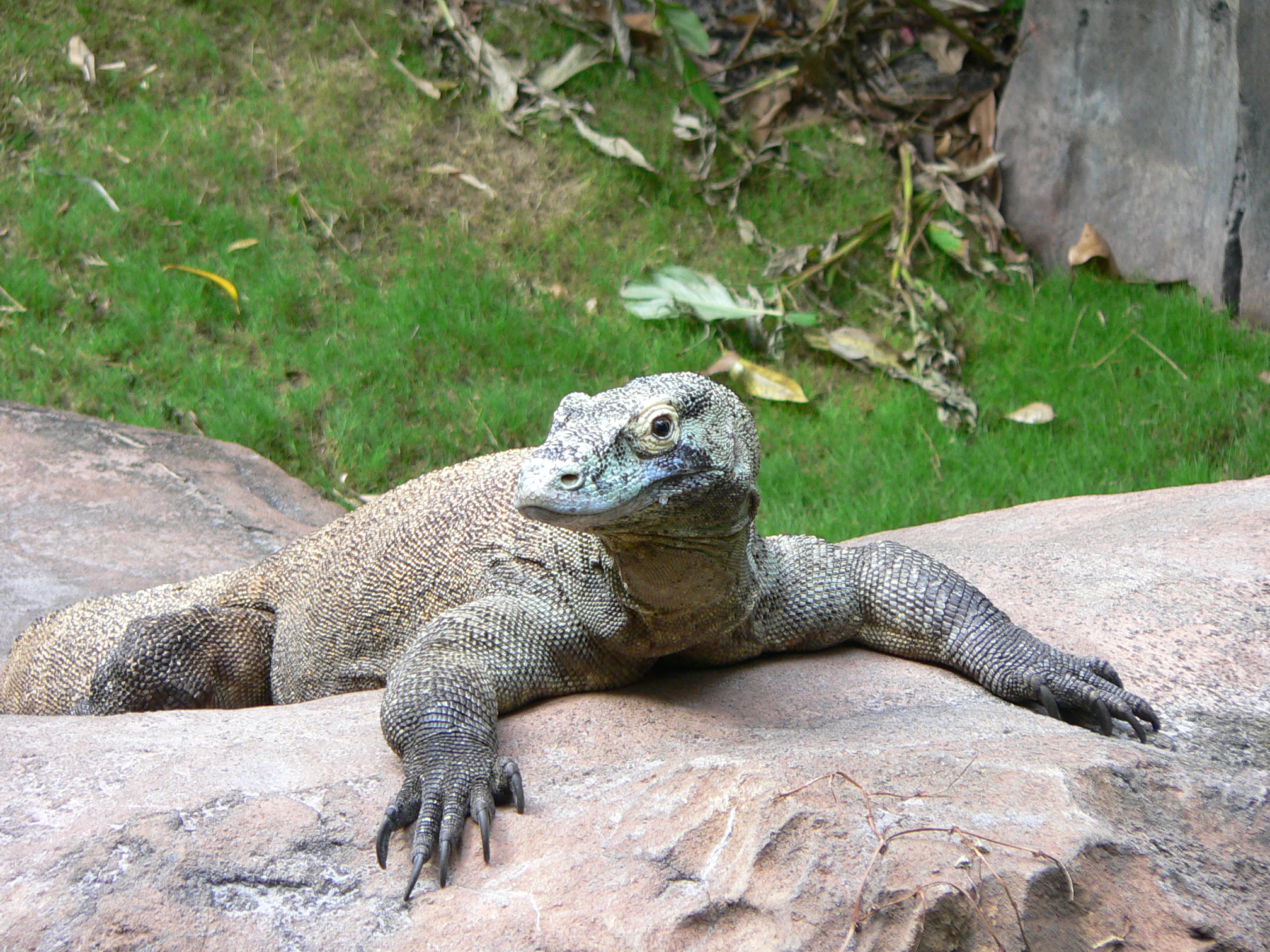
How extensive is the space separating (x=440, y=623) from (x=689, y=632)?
70 centimetres

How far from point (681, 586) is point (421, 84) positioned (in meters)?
5.66

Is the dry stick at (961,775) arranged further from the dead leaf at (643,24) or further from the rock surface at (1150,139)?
the dead leaf at (643,24)

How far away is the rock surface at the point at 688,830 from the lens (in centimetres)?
205

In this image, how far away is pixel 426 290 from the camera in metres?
6.45

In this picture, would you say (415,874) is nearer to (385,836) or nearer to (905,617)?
(385,836)

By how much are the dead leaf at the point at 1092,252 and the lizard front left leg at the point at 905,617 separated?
3780 mm

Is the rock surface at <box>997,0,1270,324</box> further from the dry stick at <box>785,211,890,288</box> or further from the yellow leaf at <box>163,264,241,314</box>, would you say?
the yellow leaf at <box>163,264,241,314</box>

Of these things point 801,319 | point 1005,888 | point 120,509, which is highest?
point 1005,888

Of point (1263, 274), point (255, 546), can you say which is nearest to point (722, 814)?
point (255, 546)

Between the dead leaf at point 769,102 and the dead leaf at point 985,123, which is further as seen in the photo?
the dead leaf at point 769,102

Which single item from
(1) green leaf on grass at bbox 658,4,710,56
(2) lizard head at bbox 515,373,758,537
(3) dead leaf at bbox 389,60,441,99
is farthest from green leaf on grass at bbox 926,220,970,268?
(2) lizard head at bbox 515,373,758,537

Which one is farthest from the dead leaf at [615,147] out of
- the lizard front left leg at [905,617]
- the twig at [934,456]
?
the lizard front left leg at [905,617]

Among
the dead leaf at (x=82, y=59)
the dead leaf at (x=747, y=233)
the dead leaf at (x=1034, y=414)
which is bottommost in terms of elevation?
the dead leaf at (x=1034, y=414)

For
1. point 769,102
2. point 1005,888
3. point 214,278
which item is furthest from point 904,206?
point 1005,888
